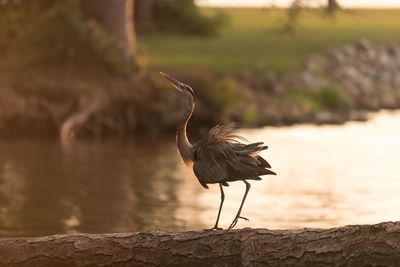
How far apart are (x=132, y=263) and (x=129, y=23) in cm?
2722

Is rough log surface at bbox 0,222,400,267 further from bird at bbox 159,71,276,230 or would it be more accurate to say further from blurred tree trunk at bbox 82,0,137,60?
blurred tree trunk at bbox 82,0,137,60

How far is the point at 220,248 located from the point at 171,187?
14.0 meters

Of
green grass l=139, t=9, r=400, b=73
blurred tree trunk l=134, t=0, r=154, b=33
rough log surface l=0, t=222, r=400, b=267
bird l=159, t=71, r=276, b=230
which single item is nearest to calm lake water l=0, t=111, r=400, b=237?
rough log surface l=0, t=222, r=400, b=267

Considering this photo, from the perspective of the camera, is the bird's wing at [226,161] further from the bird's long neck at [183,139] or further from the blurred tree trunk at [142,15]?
the blurred tree trunk at [142,15]

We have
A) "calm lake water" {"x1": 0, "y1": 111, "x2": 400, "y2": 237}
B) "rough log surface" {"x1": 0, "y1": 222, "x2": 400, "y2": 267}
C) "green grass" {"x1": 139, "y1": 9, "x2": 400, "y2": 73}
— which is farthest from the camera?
"green grass" {"x1": 139, "y1": 9, "x2": 400, "y2": 73}

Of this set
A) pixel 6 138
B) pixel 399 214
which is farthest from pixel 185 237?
pixel 6 138

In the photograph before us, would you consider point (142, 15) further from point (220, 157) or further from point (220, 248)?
point (220, 248)

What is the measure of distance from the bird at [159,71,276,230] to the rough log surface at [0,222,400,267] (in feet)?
1.21

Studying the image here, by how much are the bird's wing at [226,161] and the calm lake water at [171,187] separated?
25.7 ft

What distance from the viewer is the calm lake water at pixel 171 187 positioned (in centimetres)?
2217

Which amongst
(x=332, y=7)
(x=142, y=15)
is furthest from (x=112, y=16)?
(x=142, y=15)

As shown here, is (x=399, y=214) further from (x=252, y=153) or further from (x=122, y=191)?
(x=252, y=153)

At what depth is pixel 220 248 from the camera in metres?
12.5

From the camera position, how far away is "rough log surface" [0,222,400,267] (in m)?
12.1
